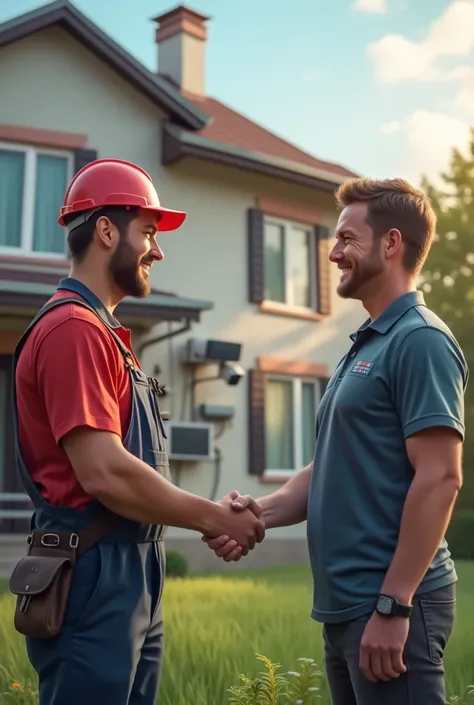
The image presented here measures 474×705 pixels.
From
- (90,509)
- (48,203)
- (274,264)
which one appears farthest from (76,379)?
(274,264)

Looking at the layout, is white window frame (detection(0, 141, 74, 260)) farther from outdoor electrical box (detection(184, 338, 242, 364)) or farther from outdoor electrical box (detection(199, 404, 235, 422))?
outdoor electrical box (detection(199, 404, 235, 422))

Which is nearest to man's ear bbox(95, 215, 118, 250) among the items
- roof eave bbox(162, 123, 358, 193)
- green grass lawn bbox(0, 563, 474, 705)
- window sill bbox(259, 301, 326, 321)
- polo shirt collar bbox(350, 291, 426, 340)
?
polo shirt collar bbox(350, 291, 426, 340)

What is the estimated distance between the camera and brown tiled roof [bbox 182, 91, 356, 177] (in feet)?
58.9

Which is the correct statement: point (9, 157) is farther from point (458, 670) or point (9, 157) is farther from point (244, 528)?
point (244, 528)

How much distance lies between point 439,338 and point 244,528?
1061mm

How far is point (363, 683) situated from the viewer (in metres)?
2.67

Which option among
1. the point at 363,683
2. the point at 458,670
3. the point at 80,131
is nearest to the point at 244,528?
the point at 363,683

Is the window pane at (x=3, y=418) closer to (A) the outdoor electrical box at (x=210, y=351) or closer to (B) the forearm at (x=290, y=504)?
(A) the outdoor electrical box at (x=210, y=351)

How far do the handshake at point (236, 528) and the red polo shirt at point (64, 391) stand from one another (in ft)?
1.78

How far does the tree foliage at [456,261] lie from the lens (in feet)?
78.1

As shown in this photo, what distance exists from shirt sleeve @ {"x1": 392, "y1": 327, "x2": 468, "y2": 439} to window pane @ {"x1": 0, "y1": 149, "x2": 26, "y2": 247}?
11.8 m

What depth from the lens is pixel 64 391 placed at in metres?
2.72

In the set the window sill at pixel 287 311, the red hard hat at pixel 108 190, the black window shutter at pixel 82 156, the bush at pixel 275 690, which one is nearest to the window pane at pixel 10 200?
the black window shutter at pixel 82 156

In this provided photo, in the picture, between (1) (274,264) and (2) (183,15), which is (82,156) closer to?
(1) (274,264)
